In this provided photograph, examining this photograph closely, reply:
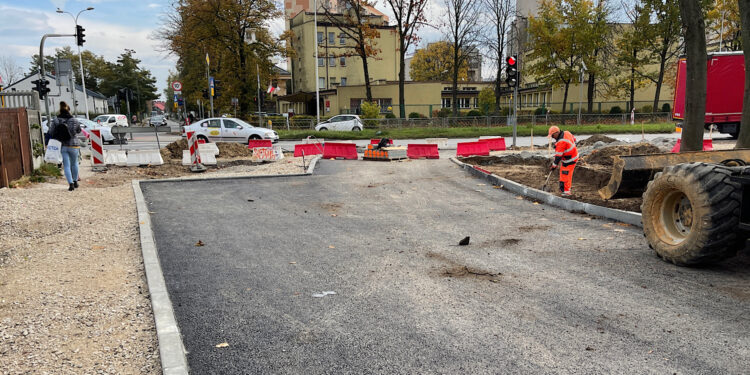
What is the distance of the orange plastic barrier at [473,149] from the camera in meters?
19.3

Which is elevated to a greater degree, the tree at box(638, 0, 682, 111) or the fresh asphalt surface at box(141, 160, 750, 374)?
the tree at box(638, 0, 682, 111)

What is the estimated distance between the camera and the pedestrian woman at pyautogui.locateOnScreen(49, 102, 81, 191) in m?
10.7

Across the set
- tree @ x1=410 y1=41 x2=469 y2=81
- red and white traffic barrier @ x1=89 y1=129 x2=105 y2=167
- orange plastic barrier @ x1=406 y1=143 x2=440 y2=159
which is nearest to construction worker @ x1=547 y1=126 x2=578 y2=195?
orange plastic barrier @ x1=406 y1=143 x2=440 y2=159

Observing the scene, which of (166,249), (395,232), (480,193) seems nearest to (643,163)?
(395,232)

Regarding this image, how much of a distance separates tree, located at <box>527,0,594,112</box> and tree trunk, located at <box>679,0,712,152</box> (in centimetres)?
3360

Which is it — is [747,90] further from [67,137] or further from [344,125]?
[344,125]

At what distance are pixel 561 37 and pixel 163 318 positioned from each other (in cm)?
4322

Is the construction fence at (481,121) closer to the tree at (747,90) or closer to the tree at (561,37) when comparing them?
the tree at (561,37)

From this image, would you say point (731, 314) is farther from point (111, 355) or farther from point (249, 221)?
point (249, 221)

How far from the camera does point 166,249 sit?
6.37 metres

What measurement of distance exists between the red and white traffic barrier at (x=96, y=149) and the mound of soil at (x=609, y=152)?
14.2 metres

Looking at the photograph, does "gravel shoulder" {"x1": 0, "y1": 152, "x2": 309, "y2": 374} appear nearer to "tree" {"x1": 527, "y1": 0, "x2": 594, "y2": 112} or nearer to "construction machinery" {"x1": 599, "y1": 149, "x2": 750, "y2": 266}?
"construction machinery" {"x1": 599, "y1": 149, "x2": 750, "y2": 266}

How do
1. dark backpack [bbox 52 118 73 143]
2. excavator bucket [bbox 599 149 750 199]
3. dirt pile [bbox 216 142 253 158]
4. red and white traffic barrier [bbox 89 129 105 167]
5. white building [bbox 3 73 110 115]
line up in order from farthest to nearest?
white building [bbox 3 73 110 115]
dirt pile [bbox 216 142 253 158]
red and white traffic barrier [bbox 89 129 105 167]
dark backpack [bbox 52 118 73 143]
excavator bucket [bbox 599 149 750 199]

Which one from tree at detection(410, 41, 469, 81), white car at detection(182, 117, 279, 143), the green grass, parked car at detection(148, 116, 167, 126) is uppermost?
tree at detection(410, 41, 469, 81)
